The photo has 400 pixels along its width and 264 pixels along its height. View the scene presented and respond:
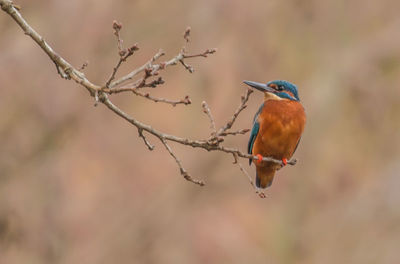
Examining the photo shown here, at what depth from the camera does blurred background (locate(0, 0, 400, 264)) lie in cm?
827

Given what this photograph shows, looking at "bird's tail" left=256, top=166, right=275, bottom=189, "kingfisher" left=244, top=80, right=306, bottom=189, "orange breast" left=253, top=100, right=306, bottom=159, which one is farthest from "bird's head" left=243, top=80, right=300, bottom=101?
"bird's tail" left=256, top=166, right=275, bottom=189

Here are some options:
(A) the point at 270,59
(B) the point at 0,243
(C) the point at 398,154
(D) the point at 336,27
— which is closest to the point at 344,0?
(D) the point at 336,27

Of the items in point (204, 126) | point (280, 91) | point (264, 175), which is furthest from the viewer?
point (204, 126)

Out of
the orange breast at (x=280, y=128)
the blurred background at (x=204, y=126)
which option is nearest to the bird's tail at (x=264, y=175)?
the orange breast at (x=280, y=128)

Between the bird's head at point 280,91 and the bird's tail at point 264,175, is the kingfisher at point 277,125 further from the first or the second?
the bird's tail at point 264,175

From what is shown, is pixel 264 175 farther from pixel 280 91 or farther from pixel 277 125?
pixel 280 91

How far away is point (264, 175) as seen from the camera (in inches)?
217

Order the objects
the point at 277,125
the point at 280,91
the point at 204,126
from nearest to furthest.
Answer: the point at 277,125
the point at 280,91
the point at 204,126

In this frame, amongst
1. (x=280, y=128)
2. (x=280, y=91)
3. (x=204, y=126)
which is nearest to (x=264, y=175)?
(x=280, y=128)

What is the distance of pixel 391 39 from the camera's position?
8648 mm

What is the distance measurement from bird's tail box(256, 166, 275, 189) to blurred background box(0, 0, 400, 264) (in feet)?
9.42

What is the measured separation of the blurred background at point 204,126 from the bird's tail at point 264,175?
2872mm

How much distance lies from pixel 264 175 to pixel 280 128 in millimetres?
511

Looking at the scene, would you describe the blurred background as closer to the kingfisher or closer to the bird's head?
the bird's head
